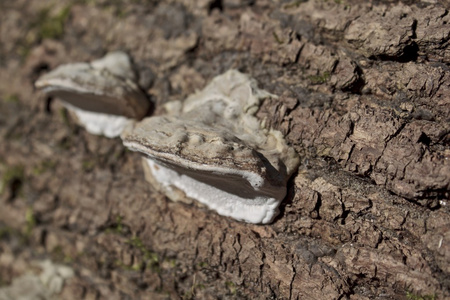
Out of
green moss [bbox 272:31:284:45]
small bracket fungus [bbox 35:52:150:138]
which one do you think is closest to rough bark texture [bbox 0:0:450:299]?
green moss [bbox 272:31:284:45]

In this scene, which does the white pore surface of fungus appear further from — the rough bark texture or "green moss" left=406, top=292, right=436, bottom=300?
"green moss" left=406, top=292, right=436, bottom=300

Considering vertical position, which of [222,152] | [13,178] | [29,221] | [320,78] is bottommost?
[29,221]

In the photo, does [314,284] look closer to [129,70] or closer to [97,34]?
[129,70]

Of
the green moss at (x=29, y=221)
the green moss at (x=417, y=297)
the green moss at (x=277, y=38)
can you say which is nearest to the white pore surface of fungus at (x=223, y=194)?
the green moss at (x=417, y=297)

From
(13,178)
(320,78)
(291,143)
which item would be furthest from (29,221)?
(320,78)

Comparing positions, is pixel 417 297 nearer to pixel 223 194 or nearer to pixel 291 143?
pixel 291 143

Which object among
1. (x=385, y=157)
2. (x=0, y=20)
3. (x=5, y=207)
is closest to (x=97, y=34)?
(x=0, y=20)

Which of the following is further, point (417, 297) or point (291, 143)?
point (291, 143)
